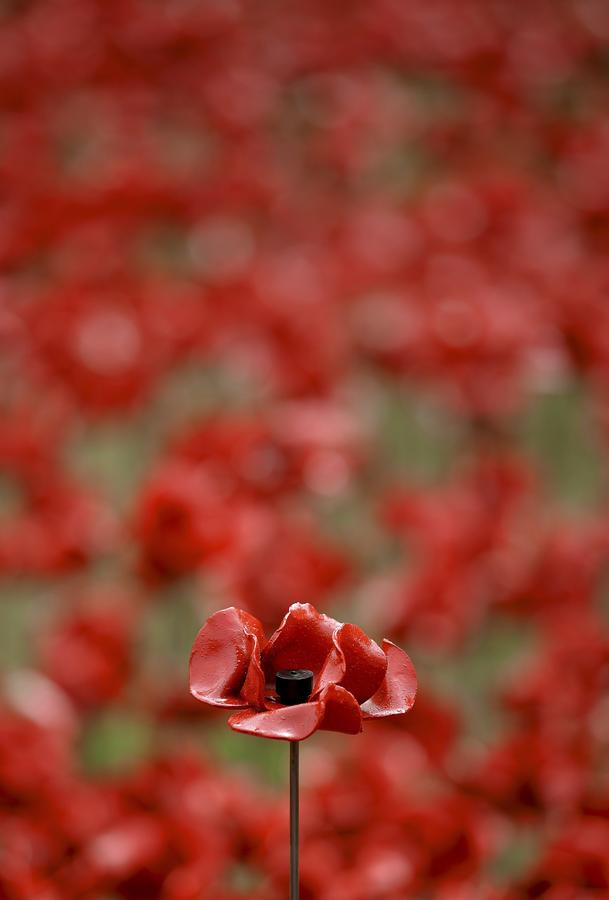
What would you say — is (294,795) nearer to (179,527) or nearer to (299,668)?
(299,668)

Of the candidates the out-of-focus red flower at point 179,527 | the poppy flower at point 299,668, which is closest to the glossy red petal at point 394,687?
the poppy flower at point 299,668

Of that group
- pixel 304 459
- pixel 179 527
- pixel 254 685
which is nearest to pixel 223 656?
pixel 254 685

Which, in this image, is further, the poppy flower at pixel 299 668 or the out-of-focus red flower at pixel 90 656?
the out-of-focus red flower at pixel 90 656

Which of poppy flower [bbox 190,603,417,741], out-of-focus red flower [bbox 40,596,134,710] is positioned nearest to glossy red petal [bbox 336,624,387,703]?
poppy flower [bbox 190,603,417,741]

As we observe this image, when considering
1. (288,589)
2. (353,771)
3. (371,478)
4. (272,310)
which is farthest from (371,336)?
(353,771)

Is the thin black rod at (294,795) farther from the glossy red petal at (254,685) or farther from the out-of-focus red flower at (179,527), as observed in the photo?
the out-of-focus red flower at (179,527)

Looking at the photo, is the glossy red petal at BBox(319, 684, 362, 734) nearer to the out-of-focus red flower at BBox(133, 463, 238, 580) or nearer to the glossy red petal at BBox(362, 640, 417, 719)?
the glossy red petal at BBox(362, 640, 417, 719)
